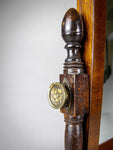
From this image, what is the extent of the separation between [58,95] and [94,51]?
16 centimetres

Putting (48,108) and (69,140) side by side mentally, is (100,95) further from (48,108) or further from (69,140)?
A: (48,108)

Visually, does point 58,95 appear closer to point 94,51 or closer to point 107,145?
point 94,51

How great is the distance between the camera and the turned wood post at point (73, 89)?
40 centimetres

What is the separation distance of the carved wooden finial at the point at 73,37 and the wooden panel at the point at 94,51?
1.0 inches

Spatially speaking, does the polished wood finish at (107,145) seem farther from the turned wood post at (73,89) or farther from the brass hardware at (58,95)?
the brass hardware at (58,95)

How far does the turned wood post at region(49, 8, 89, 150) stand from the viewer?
405mm

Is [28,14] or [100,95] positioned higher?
[28,14]

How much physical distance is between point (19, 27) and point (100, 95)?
0.90 meters

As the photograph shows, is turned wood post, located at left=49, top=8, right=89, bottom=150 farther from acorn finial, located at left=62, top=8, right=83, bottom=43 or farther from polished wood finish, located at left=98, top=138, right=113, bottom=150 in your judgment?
polished wood finish, located at left=98, top=138, right=113, bottom=150

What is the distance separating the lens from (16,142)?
1.20m

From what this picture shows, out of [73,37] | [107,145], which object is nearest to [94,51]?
[73,37]

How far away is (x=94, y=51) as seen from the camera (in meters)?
0.42

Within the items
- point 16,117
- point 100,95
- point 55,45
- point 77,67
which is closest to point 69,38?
point 77,67

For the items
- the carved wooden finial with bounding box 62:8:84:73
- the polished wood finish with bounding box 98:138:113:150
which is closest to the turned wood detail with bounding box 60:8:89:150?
the carved wooden finial with bounding box 62:8:84:73
